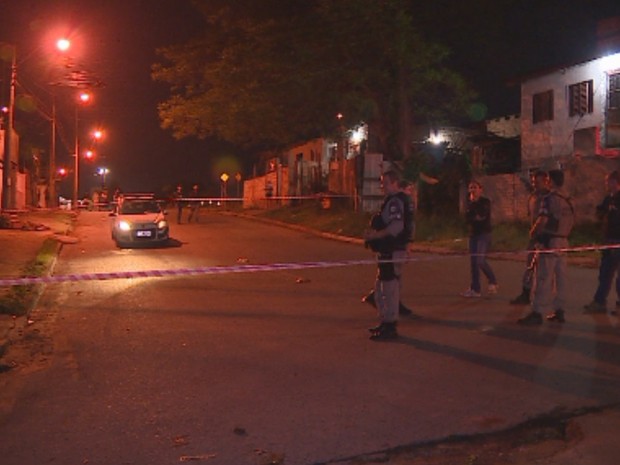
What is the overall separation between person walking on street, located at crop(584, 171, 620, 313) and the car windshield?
544 inches

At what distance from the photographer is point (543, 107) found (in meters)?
29.1

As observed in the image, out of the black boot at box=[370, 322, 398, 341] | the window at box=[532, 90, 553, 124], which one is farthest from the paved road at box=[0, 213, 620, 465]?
the window at box=[532, 90, 553, 124]

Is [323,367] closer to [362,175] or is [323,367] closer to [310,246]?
[310,246]

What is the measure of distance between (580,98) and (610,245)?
19.9 m

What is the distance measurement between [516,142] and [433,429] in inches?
1230

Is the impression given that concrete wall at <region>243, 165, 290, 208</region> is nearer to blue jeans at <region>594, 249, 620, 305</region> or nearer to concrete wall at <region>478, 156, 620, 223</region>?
concrete wall at <region>478, 156, 620, 223</region>

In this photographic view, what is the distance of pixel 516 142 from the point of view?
34.5 metres

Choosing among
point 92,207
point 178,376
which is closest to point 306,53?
point 178,376

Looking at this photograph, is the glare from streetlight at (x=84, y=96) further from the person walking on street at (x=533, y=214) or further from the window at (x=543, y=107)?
the person walking on street at (x=533, y=214)

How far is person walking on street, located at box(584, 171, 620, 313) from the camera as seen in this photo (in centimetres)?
917

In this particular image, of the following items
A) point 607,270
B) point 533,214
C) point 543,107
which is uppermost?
point 543,107

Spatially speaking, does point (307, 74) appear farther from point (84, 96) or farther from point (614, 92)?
point (84, 96)

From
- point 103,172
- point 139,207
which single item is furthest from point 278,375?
point 103,172

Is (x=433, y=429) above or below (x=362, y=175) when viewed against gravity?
below
